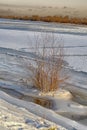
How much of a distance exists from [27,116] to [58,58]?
2744mm

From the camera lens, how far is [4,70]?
11.8 m

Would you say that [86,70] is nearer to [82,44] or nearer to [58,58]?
[58,58]

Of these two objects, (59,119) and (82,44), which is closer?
(59,119)

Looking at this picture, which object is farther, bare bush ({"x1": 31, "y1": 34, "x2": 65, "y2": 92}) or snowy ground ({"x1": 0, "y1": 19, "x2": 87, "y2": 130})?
bare bush ({"x1": 31, "y1": 34, "x2": 65, "y2": 92})

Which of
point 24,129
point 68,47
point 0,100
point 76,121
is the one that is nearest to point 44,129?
point 24,129

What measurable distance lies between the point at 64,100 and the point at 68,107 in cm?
59

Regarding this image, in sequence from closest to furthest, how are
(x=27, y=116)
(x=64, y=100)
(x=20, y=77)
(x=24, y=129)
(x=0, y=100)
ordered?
(x=24, y=129)
(x=27, y=116)
(x=0, y=100)
(x=64, y=100)
(x=20, y=77)

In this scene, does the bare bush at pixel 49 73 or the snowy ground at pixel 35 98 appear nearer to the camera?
Result: the snowy ground at pixel 35 98

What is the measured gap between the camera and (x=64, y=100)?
8867 mm

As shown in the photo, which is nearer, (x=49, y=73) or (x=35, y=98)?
(x=35, y=98)

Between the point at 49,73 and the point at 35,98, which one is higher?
the point at 49,73

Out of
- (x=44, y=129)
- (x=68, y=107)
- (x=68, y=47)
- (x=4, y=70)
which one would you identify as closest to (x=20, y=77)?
(x=4, y=70)

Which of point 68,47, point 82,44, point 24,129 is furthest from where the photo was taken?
point 82,44

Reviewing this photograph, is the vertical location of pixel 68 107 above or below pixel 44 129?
below
